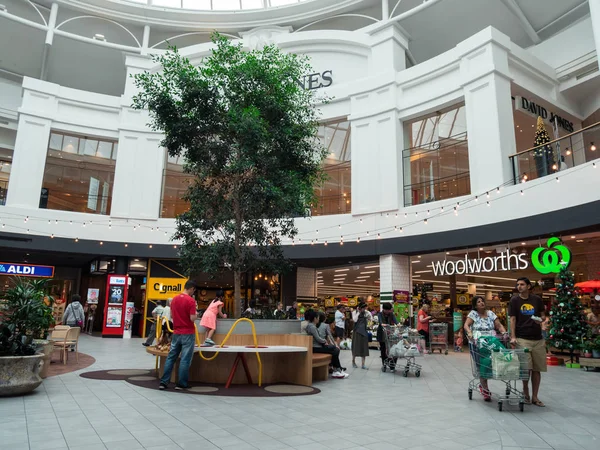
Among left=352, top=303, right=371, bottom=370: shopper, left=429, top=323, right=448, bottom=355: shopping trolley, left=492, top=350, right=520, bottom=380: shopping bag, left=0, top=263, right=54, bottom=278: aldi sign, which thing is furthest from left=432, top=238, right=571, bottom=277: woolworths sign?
left=0, top=263, right=54, bottom=278: aldi sign

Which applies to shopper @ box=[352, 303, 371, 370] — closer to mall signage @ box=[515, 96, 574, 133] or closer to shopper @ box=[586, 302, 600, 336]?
shopper @ box=[586, 302, 600, 336]

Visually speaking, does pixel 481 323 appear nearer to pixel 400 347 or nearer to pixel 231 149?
pixel 400 347

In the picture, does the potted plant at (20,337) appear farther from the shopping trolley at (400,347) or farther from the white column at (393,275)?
the white column at (393,275)

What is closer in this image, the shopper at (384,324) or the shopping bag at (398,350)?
the shopping bag at (398,350)

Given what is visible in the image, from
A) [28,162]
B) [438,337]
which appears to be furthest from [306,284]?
[28,162]

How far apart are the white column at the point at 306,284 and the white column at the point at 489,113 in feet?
26.6

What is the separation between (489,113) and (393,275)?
18.4 ft

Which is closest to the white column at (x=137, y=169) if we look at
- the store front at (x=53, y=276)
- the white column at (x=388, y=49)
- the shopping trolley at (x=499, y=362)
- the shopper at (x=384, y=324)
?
the store front at (x=53, y=276)

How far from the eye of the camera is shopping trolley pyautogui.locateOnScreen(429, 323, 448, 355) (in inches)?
522

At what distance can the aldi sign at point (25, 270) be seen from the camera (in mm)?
17953

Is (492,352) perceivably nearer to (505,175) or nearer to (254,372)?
(254,372)

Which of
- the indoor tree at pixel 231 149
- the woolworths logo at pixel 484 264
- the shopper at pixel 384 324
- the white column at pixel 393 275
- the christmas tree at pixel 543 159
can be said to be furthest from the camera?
the white column at pixel 393 275

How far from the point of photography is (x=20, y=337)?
226 inches

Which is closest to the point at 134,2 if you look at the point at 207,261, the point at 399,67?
the point at 399,67
